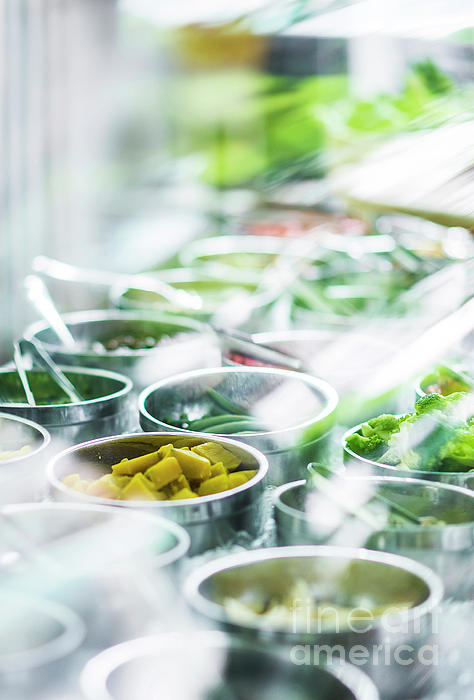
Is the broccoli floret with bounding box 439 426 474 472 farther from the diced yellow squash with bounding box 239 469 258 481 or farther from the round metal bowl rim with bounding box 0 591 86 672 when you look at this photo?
the round metal bowl rim with bounding box 0 591 86 672

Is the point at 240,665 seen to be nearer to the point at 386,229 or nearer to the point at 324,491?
the point at 324,491

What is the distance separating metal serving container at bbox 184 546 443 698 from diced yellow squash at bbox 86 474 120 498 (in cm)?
20

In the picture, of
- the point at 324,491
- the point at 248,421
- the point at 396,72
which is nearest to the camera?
the point at 324,491

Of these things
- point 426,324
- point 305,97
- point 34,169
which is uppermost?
point 305,97

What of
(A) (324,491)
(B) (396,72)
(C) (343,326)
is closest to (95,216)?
(B) (396,72)

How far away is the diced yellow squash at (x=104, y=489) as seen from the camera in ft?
3.28

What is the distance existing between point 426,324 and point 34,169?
5.86 ft

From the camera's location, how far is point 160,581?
0.83 meters

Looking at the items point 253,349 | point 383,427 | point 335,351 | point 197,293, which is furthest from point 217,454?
point 197,293

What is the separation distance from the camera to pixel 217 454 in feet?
3.60

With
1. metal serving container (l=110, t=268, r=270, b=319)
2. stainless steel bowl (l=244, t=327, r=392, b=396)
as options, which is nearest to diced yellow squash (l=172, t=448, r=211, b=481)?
stainless steel bowl (l=244, t=327, r=392, b=396)

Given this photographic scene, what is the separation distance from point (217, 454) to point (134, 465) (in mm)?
120

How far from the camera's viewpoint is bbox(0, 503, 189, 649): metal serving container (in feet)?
2.68

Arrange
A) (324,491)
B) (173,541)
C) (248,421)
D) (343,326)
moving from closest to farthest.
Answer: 1. (173,541)
2. (324,491)
3. (248,421)
4. (343,326)
